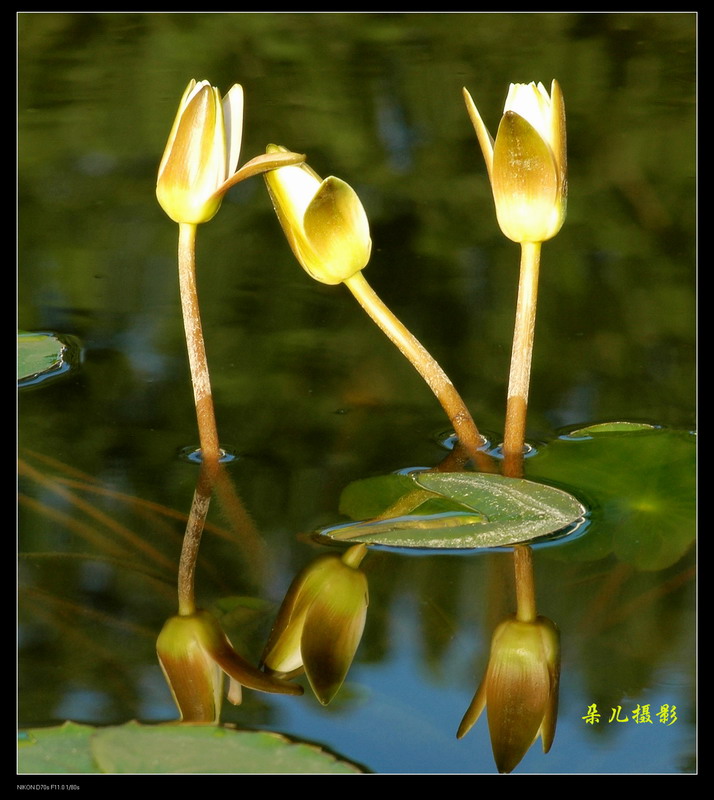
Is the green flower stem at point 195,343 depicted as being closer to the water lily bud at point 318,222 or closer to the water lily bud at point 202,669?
the water lily bud at point 318,222

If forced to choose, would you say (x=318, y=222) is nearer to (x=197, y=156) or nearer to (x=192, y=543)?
(x=197, y=156)

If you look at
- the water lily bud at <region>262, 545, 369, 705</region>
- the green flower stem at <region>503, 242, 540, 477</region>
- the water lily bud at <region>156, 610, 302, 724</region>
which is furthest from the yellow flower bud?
the water lily bud at <region>156, 610, 302, 724</region>

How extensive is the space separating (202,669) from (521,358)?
0.62m

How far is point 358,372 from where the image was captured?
1.70 meters

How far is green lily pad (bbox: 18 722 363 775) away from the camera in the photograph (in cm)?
87

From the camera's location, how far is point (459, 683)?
1.00 metres

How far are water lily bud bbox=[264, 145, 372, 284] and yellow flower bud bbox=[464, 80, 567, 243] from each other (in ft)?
0.64

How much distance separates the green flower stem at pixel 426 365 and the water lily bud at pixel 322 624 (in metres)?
0.32

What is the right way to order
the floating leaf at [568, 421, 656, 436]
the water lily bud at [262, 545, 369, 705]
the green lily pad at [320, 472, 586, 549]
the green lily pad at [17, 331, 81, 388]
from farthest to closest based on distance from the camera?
the green lily pad at [17, 331, 81, 388], the floating leaf at [568, 421, 656, 436], the green lily pad at [320, 472, 586, 549], the water lily bud at [262, 545, 369, 705]

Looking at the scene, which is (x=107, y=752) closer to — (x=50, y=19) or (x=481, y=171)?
(x=481, y=171)

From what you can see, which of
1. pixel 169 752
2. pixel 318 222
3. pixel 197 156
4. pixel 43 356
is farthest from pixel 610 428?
pixel 43 356

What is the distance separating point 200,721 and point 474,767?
283mm

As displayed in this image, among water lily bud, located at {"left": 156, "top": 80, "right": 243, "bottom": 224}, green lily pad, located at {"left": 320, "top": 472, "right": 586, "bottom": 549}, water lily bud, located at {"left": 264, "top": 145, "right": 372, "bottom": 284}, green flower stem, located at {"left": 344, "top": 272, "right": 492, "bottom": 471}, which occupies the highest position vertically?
water lily bud, located at {"left": 156, "top": 80, "right": 243, "bottom": 224}

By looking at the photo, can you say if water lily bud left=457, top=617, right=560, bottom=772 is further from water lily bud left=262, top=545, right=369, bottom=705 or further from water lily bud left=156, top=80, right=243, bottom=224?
water lily bud left=156, top=80, right=243, bottom=224
